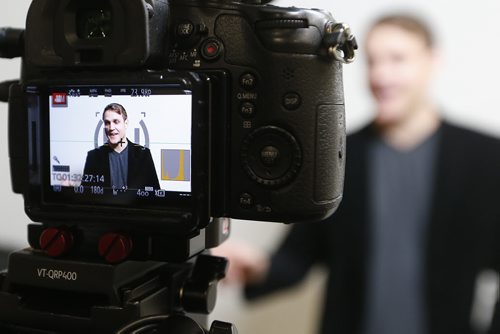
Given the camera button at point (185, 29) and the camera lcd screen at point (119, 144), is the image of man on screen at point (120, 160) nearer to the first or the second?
the camera lcd screen at point (119, 144)

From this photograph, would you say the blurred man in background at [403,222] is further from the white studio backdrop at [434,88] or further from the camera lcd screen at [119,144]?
the camera lcd screen at [119,144]

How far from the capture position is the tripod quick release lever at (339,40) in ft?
1.84

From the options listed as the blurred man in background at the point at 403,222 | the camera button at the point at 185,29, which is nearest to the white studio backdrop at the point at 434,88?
the blurred man in background at the point at 403,222

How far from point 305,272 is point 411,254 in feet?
1.07

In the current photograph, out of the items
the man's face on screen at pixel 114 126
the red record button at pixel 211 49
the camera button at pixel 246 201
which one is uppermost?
the red record button at pixel 211 49

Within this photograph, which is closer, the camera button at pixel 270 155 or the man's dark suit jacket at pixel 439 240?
the camera button at pixel 270 155

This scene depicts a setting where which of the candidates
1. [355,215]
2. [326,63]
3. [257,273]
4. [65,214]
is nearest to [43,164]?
[65,214]

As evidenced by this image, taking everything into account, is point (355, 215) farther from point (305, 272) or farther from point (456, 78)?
point (456, 78)

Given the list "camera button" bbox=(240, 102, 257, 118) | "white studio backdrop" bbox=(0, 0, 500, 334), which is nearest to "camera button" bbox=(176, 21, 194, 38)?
"camera button" bbox=(240, 102, 257, 118)

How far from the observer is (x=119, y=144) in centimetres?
59

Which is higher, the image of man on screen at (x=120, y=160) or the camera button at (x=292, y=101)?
the camera button at (x=292, y=101)

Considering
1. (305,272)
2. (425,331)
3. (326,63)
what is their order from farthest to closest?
(305,272) → (425,331) → (326,63)

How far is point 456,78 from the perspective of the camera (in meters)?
1.56

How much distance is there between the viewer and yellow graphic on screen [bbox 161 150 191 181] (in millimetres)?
571
